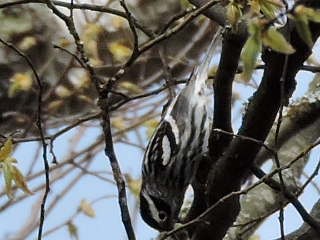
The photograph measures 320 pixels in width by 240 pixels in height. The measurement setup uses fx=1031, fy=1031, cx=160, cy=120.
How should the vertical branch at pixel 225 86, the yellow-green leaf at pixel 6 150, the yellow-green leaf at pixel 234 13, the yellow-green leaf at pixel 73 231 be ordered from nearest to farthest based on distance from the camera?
the yellow-green leaf at pixel 234 13 → the vertical branch at pixel 225 86 → the yellow-green leaf at pixel 6 150 → the yellow-green leaf at pixel 73 231

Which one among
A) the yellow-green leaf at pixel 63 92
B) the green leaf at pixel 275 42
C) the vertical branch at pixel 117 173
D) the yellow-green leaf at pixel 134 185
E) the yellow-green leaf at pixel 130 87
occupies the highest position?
the yellow-green leaf at pixel 63 92

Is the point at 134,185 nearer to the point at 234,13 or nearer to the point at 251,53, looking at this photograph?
the point at 234,13

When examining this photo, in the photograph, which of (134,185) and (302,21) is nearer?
(302,21)

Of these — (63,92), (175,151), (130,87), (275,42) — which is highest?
(63,92)

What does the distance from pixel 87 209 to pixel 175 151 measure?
1.00 metres

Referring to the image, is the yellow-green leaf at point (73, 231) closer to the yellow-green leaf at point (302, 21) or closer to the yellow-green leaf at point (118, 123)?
the yellow-green leaf at point (118, 123)

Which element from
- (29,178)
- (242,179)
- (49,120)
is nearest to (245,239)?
(242,179)

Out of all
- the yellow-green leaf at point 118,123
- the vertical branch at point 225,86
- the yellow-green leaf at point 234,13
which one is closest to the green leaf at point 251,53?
the yellow-green leaf at point 234,13

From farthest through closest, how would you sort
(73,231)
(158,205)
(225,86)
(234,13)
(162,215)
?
(73,231) < (158,205) < (162,215) < (225,86) < (234,13)

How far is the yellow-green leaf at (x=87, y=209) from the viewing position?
3.76 meters

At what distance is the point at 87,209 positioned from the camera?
3.82 m

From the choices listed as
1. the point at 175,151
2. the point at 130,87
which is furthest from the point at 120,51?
the point at 175,151

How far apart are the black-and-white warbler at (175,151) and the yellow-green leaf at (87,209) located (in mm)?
767

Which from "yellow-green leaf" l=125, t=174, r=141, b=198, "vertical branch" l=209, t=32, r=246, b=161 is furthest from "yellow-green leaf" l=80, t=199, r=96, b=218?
"vertical branch" l=209, t=32, r=246, b=161
